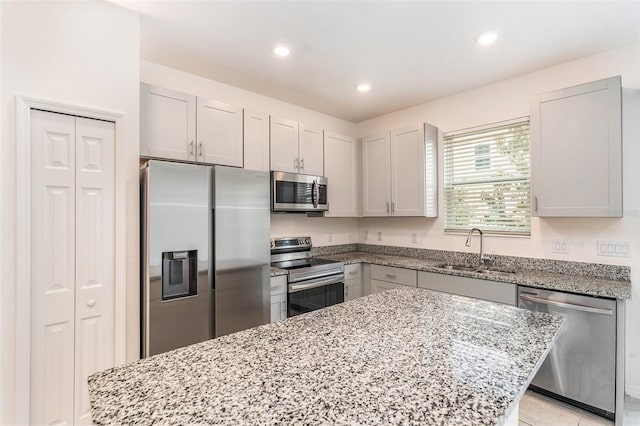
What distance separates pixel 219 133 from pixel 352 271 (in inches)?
81.7

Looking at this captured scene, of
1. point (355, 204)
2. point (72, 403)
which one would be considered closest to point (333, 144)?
point (355, 204)

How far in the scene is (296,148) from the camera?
3.46 m

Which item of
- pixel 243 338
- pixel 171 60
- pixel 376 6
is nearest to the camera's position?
pixel 243 338

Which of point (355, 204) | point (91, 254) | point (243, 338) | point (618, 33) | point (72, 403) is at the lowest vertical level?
point (72, 403)

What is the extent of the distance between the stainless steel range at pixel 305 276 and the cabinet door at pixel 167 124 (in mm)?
1421

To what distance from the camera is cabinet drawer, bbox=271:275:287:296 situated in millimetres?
2832

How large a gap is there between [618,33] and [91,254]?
399 centimetres

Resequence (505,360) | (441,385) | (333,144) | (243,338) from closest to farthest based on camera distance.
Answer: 1. (441,385)
2. (505,360)
3. (243,338)
4. (333,144)

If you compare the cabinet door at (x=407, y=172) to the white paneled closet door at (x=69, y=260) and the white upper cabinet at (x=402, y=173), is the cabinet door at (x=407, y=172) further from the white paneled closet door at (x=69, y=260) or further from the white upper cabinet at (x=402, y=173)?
the white paneled closet door at (x=69, y=260)

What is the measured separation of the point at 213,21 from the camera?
84.7 inches

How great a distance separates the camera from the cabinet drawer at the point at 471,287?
8.30 feet

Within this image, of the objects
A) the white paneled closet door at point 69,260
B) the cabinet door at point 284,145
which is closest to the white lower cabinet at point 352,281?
the cabinet door at point 284,145

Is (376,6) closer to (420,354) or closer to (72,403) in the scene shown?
(420,354)

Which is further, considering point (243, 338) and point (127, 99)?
point (127, 99)
